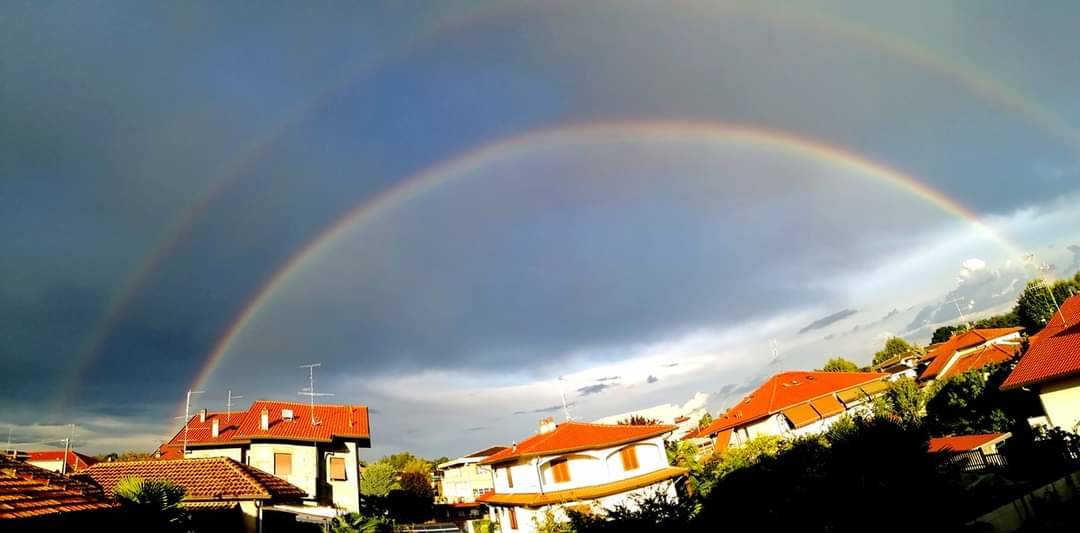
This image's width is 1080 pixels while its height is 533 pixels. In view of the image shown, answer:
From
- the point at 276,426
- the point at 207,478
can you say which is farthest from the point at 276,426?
the point at 207,478

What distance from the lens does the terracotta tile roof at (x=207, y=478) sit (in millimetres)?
22297

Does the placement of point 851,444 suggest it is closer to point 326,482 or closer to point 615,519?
point 615,519

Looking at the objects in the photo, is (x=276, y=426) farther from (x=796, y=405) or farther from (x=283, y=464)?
(x=796, y=405)

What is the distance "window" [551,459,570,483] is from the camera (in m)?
34.6

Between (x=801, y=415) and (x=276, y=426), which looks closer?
(x=276, y=426)

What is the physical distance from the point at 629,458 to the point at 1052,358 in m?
23.7

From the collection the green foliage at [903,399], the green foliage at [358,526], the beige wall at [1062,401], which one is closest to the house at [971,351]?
the green foliage at [903,399]

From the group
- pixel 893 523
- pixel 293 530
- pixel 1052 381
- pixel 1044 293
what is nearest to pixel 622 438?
pixel 293 530

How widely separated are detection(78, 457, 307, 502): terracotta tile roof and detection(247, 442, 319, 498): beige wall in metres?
8.42

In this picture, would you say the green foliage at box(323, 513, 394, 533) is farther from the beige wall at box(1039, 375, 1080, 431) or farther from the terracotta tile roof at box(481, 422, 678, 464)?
the beige wall at box(1039, 375, 1080, 431)

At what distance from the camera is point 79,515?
12055mm

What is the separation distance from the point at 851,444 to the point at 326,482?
3381 cm

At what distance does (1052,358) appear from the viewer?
26.9 meters

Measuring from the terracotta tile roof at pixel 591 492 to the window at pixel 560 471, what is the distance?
3.11ft
